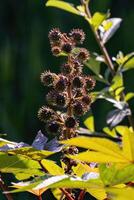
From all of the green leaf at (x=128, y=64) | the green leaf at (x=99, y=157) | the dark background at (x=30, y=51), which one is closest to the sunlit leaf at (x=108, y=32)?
the green leaf at (x=128, y=64)

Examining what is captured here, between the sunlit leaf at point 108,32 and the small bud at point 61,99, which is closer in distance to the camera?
the small bud at point 61,99

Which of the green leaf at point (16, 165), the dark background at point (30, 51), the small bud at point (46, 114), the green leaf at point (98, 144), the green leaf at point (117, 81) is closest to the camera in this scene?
the green leaf at point (98, 144)

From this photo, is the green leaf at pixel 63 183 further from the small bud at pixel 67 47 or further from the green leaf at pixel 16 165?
the small bud at pixel 67 47

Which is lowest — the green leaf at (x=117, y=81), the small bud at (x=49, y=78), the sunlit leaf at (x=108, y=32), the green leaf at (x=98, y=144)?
the green leaf at (x=98, y=144)

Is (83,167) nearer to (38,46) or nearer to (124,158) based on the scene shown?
(124,158)

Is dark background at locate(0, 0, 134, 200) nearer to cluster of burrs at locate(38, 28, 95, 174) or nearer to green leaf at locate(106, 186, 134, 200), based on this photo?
cluster of burrs at locate(38, 28, 95, 174)

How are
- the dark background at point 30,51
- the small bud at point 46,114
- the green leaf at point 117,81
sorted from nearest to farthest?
the small bud at point 46,114 < the green leaf at point 117,81 < the dark background at point 30,51
